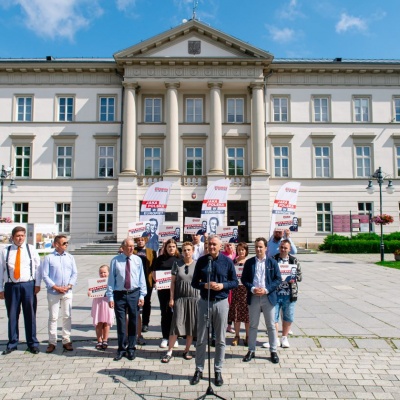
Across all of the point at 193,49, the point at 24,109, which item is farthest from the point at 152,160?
the point at 24,109

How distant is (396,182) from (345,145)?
5.11 m

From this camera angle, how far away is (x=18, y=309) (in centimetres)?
688

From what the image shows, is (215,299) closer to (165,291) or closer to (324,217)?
(165,291)

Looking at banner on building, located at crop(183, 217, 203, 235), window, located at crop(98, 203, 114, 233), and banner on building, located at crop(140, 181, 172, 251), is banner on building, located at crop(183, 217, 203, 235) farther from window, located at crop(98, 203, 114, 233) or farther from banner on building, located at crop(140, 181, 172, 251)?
window, located at crop(98, 203, 114, 233)

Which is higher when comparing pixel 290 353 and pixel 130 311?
pixel 130 311

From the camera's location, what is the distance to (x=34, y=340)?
6719 millimetres

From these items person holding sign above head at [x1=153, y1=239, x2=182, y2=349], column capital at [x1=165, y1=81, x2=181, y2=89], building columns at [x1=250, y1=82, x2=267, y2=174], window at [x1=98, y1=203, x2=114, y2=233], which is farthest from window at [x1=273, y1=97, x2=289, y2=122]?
person holding sign above head at [x1=153, y1=239, x2=182, y2=349]

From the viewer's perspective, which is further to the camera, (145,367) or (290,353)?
(290,353)

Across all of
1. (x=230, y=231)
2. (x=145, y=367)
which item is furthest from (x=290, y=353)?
(x=230, y=231)

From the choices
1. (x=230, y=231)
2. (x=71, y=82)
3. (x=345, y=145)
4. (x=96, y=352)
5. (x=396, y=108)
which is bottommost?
(x=96, y=352)

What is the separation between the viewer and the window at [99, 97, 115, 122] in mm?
30938

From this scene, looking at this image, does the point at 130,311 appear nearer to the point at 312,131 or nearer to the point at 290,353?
the point at 290,353

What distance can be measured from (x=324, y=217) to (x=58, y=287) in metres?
27.0

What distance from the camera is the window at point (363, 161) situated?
30.8m
